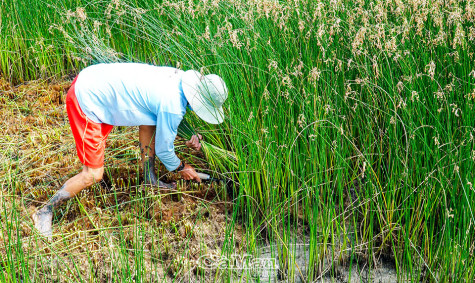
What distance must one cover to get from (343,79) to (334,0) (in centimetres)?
60

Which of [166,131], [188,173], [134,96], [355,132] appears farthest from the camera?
[355,132]

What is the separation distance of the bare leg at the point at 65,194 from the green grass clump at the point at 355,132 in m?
0.51

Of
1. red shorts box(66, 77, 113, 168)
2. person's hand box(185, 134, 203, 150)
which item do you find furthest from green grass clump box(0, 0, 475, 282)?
red shorts box(66, 77, 113, 168)

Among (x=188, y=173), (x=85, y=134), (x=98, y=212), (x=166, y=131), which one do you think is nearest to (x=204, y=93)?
(x=166, y=131)

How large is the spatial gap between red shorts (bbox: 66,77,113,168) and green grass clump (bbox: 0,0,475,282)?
2.51ft

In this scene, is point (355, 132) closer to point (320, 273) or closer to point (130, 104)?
point (320, 273)

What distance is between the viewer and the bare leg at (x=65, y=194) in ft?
10.5

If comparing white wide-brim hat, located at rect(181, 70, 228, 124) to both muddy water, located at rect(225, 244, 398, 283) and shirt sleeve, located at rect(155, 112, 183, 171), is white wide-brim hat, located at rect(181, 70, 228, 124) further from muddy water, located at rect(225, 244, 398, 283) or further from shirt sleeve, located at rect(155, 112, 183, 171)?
muddy water, located at rect(225, 244, 398, 283)

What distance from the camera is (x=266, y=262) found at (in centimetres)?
304

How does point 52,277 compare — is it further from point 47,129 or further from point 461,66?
point 461,66

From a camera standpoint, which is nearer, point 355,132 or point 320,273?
point 320,273

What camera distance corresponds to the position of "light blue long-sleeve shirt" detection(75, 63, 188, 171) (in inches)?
120

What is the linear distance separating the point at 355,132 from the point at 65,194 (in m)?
2.01

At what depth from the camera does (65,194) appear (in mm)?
3277
